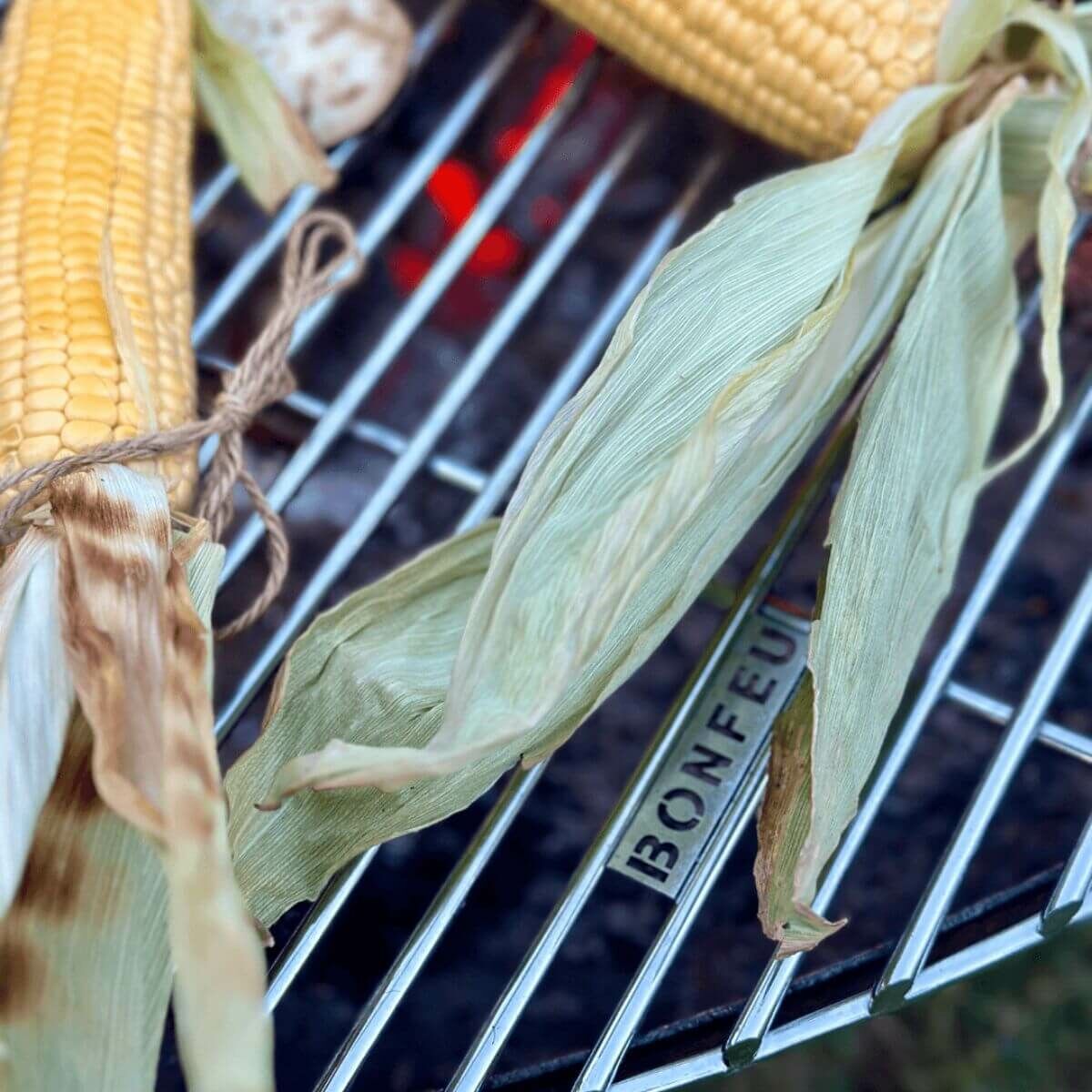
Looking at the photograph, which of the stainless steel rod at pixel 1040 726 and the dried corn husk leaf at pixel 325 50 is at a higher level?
the dried corn husk leaf at pixel 325 50

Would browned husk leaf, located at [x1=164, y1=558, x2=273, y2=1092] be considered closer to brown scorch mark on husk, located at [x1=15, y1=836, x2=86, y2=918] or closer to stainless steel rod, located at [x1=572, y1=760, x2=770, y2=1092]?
brown scorch mark on husk, located at [x1=15, y1=836, x2=86, y2=918]

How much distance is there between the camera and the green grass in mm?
1043

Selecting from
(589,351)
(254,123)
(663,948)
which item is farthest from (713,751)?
(254,123)

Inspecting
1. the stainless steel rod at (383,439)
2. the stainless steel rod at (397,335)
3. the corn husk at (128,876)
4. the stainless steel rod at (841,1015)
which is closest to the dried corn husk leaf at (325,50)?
the stainless steel rod at (397,335)

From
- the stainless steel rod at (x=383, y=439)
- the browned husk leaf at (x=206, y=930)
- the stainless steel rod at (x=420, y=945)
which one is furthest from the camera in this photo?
the stainless steel rod at (x=383, y=439)

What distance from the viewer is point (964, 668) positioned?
1067mm

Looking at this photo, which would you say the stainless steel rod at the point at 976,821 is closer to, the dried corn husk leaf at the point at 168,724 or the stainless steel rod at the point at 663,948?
the stainless steel rod at the point at 663,948

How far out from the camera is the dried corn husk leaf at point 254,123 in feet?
3.35

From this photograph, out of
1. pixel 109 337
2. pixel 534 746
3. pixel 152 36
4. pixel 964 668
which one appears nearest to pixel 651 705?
pixel 964 668

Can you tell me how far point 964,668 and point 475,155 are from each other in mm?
714

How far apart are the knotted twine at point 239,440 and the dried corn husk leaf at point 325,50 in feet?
0.71

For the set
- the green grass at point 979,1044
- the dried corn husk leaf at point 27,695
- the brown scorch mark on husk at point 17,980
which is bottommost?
the green grass at point 979,1044

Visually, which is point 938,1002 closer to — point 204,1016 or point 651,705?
point 651,705

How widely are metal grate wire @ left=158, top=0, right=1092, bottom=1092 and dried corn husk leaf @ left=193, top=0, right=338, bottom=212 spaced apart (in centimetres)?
6
